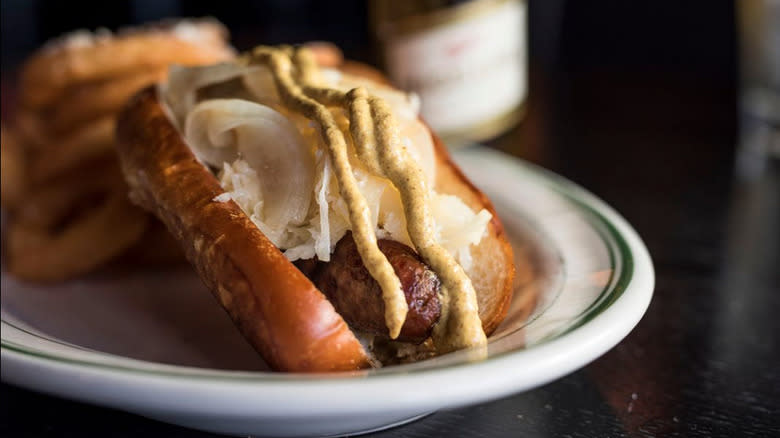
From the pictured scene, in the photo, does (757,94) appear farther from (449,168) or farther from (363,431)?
(363,431)

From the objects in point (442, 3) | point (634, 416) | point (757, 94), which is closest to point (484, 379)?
point (634, 416)

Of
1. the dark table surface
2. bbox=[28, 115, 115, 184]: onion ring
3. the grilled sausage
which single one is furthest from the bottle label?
the grilled sausage

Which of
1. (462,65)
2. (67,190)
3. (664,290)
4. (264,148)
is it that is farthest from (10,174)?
(664,290)

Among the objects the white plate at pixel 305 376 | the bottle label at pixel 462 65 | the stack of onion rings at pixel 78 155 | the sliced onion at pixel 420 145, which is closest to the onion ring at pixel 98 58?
the stack of onion rings at pixel 78 155

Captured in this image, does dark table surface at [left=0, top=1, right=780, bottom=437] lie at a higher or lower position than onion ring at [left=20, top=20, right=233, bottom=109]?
lower

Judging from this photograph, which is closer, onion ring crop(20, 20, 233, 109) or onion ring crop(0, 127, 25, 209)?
onion ring crop(0, 127, 25, 209)

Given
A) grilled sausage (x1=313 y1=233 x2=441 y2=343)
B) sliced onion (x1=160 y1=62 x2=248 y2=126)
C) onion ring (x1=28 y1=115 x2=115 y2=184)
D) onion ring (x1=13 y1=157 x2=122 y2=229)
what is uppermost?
sliced onion (x1=160 y1=62 x2=248 y2=126)

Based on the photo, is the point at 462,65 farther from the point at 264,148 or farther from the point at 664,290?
the point at 264,148

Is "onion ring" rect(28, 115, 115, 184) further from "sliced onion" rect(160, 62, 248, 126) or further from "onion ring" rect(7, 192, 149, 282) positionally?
"sliced onion" rect(160, 62, 248, 126)
